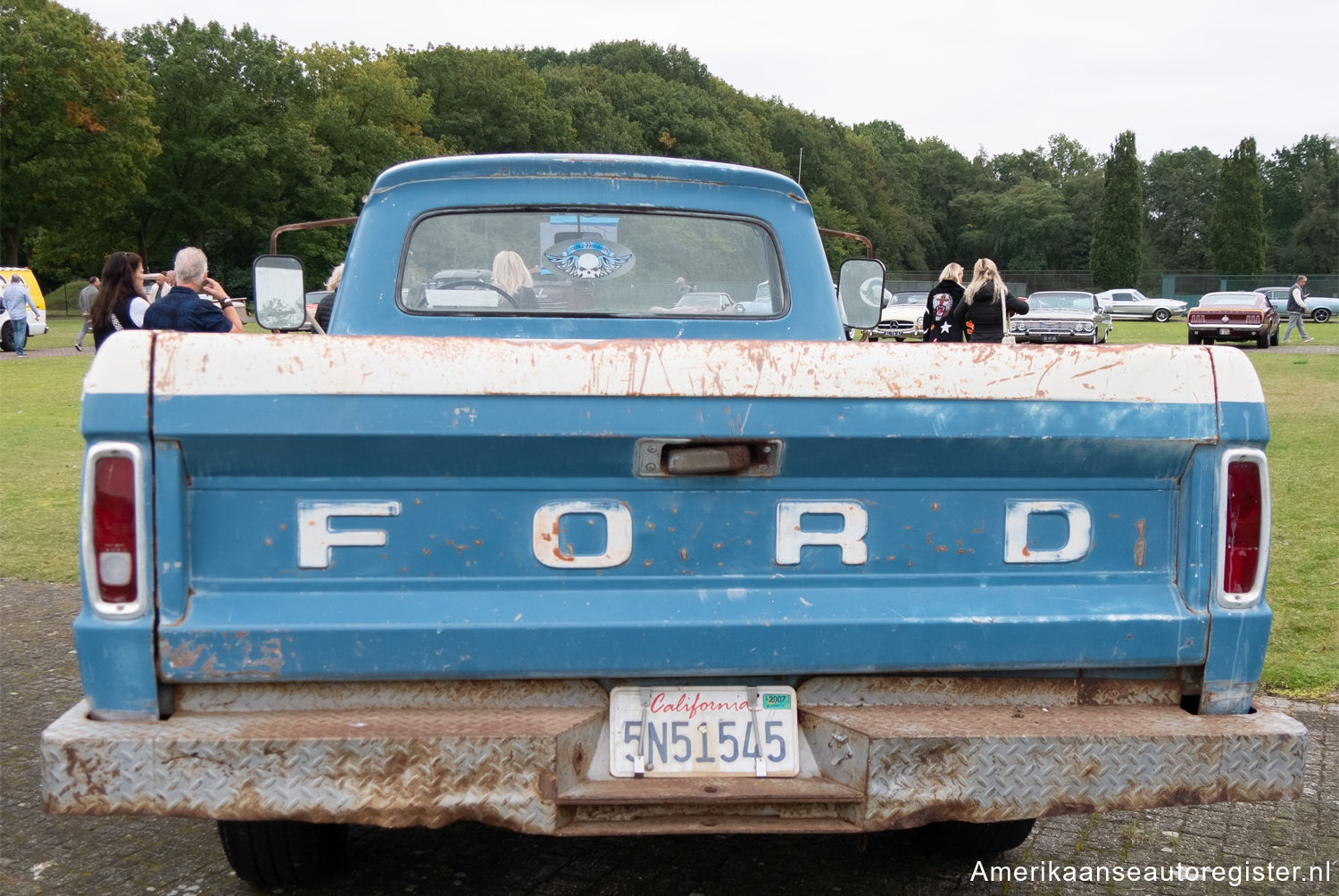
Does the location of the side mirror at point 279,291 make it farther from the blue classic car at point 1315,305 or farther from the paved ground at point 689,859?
the blue classic car at point 1315,305

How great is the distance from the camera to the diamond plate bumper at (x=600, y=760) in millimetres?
2529

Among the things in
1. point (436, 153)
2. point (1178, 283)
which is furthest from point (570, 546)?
point (1178, 283)

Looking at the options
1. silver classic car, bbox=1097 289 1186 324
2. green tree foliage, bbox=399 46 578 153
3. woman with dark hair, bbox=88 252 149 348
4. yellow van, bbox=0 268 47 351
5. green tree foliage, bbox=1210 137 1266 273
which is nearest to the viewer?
woman with dark hair, bbox=88 252 149 348

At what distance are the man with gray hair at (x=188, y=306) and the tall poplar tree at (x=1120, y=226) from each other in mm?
78327

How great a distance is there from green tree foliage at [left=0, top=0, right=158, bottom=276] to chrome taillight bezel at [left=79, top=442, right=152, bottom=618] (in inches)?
1745

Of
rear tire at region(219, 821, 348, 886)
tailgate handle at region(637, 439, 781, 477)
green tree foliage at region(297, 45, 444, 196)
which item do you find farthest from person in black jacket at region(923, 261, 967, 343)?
green tree foliage at region(297, 45, 444, 196)

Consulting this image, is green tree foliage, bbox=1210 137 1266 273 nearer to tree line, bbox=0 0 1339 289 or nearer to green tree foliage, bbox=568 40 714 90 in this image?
tree line, bbox=0 0 1339 289

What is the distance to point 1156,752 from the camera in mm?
2678

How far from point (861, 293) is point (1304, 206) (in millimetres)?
96924

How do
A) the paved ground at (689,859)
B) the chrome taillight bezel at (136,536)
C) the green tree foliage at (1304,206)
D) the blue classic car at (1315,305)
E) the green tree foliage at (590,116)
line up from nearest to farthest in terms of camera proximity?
1. the chrome taillight bezel at (136,536)
2. the paved ground at (689,859)
3. the blue classic car at (1315,305)
4. the green tree foliage at (590,116)
5. the green tree foliage at (1304,206)

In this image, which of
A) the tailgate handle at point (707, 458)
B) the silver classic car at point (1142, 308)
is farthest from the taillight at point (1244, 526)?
the silver classic car at point (1142, 308)

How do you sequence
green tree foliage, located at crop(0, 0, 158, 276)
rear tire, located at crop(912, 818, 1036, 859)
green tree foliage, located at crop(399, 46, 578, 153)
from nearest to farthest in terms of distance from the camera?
rear tire, located at crop(912, 818, 1036, 859)
green tree foliage, located at crop(0, 0, 158, 276)
green tree foliage, located at crop(399, 46, 578, 153)

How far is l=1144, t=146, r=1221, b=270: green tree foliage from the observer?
94500mm

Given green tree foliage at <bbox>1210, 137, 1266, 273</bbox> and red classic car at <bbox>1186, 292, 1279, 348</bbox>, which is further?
green tree foliage at <bbox>1210, 137, 1266, 273</bbox>
